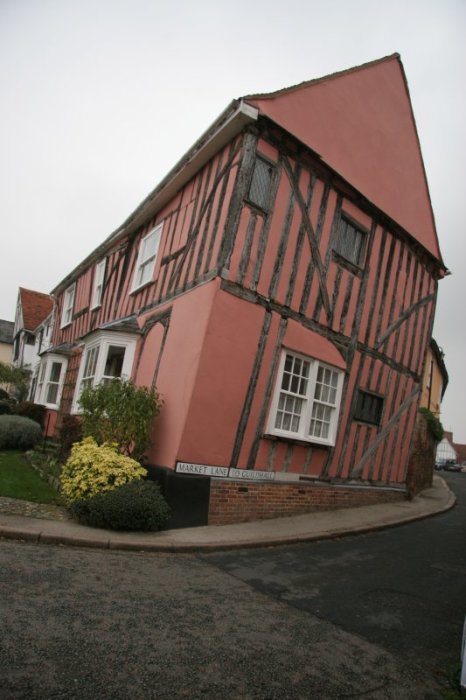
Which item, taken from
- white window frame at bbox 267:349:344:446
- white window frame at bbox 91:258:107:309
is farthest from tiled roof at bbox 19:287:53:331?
white window frame at bbox 267:349:344:446

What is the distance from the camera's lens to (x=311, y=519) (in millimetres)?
8953

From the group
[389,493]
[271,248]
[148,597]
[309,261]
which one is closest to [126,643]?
[148,597]

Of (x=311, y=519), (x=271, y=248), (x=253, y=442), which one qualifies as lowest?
(x=311, y=519)

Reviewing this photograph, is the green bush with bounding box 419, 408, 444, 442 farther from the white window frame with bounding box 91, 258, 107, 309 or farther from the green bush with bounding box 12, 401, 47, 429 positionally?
the green bush with bounding box 12, 401, 47, 429

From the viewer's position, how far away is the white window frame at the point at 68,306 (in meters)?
17.9

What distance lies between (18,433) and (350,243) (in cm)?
1004

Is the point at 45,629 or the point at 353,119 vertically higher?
the point at 353,119

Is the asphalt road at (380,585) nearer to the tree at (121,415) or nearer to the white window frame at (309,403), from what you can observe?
the white window frame at (309,403)

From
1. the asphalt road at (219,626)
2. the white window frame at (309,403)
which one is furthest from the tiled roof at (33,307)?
the asphalt road at (219,626)

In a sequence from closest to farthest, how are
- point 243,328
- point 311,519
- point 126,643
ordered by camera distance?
point 126,643 < point 243,328 < point 311,519

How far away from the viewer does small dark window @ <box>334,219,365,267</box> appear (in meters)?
10.3

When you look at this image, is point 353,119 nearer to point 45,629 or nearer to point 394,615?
point 394,615

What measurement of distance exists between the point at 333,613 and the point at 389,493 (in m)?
8.02

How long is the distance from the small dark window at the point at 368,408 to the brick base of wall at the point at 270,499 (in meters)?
1.65
